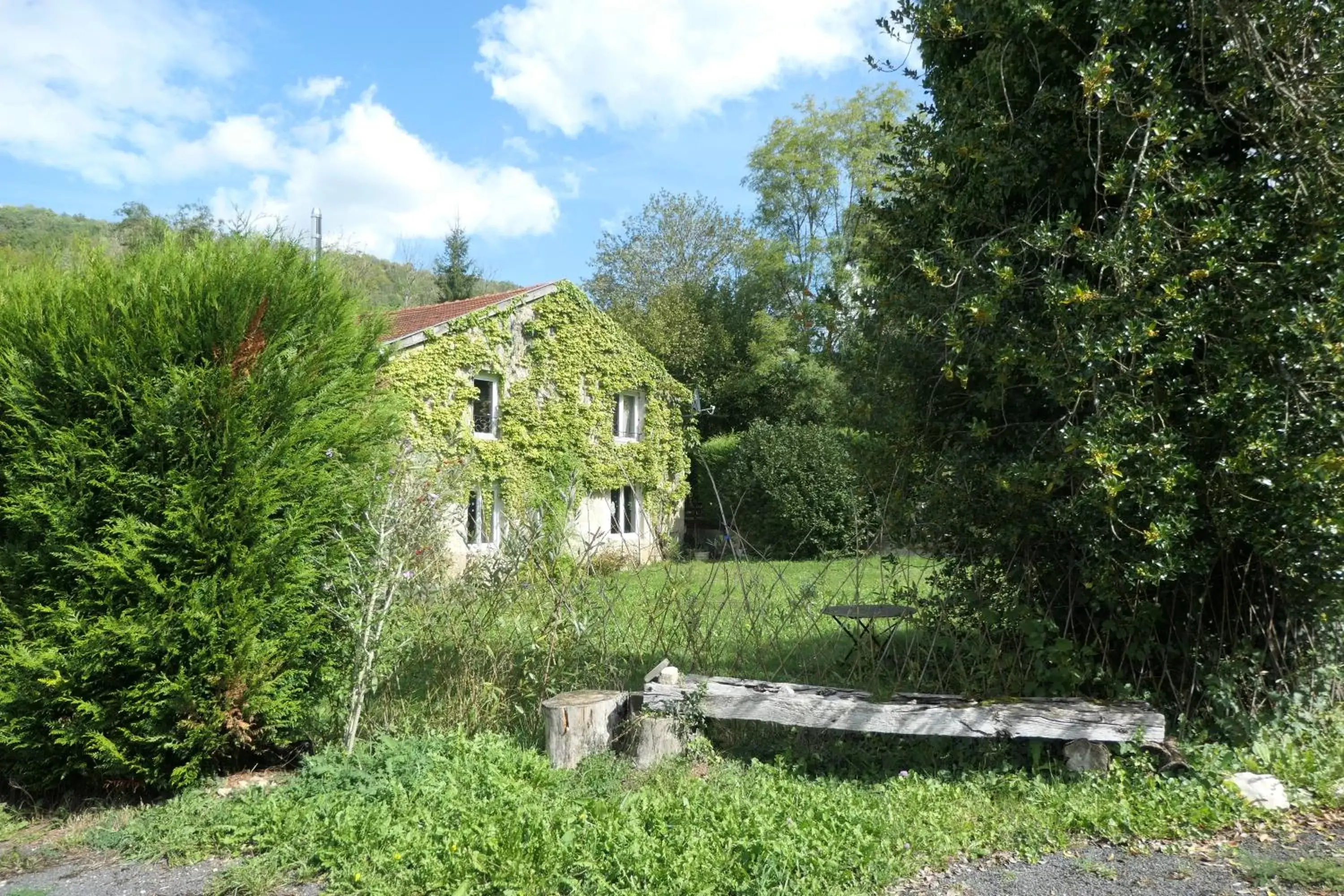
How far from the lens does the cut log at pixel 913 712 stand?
495 cm

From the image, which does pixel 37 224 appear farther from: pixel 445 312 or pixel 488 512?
pixel 488 512

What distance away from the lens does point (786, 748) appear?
5.50 m

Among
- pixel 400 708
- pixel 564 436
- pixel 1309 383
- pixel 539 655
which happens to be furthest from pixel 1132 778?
pixel 564 436

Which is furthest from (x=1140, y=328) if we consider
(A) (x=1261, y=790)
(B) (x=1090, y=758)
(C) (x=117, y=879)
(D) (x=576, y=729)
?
(C) (x=117, y=879)

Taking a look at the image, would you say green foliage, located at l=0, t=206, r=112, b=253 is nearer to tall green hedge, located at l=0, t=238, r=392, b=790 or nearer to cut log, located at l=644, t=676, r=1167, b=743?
tall green hedge, located at l=0, t=238, r=392, b=790

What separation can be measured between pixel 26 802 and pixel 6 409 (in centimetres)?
248

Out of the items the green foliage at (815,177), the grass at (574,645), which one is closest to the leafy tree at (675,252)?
the green foliage at (815,177)

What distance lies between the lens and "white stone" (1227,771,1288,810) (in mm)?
4574

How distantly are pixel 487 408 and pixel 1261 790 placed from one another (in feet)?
53.4

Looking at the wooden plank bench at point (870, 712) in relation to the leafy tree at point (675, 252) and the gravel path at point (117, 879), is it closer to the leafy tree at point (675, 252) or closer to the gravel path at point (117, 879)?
the gravel path at point (117, 879)

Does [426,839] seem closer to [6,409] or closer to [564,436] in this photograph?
[6,409]

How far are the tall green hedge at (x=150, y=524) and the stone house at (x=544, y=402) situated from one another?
33.4ft

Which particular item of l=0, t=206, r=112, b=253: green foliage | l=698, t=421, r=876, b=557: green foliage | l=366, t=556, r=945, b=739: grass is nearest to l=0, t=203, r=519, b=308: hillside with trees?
l=0, t=206, r=112, b=253: green foliage

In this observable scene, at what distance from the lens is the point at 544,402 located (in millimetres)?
19844
